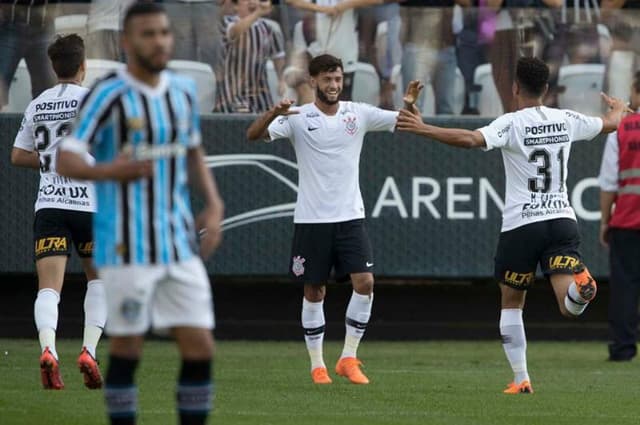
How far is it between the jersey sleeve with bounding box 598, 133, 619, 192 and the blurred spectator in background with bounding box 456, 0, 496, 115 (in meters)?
1.58

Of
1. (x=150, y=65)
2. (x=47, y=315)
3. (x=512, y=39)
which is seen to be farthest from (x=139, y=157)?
(x=512, y=39)

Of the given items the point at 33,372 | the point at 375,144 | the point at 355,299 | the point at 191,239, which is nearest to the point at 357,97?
the point at 375,144

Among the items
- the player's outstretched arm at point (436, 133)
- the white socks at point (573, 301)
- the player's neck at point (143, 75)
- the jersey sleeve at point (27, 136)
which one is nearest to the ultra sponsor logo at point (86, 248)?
the jersey sleeve at point (27, 136)

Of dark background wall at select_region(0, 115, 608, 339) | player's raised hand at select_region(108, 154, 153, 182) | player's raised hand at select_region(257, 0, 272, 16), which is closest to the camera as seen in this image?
player's raised hand at select_region(108, 154, 153, 182)

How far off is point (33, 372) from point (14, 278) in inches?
172

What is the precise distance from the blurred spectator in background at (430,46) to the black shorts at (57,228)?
16.0ft

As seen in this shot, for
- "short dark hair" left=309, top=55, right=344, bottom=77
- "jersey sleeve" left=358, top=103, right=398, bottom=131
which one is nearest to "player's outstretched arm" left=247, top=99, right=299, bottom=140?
"short dark hair" left=309, top=55, right=344, bottom=77

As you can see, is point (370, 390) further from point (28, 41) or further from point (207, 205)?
point (28, 41)

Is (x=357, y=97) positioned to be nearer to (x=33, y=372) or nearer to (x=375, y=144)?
(x=375, y=144)

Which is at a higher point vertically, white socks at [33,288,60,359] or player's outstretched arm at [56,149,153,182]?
player's outstretched arm at [56,149,153,182]

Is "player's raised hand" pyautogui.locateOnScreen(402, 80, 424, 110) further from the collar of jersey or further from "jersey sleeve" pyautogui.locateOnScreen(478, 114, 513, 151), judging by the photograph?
the collar of jersey

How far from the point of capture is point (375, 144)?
1488 centimetres

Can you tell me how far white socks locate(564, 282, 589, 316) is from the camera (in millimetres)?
9906

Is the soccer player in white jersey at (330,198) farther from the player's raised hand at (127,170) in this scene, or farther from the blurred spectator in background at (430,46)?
the player's raised hand at (127,170)
